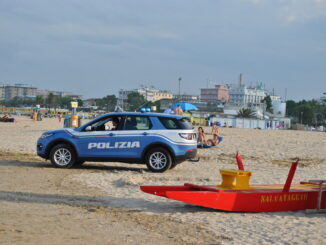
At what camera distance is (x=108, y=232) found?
6207 mm

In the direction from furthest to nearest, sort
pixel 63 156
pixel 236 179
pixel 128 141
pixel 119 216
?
pixel 63 156 < pixel 128 141 < pixel 236 179 < pixel 119 216

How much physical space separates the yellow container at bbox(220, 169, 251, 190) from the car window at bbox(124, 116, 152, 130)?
5010 mm

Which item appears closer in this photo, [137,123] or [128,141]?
[128,141]

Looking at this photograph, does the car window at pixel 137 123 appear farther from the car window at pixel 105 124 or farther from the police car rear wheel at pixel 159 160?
the police car rear wheel at pixel 159 160

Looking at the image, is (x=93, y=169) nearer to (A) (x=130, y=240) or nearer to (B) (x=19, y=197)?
(B) (x=19, y=197)

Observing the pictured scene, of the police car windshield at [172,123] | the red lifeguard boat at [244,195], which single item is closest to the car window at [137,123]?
the police car windshield at [172,123]

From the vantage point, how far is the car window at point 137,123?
12.8 m

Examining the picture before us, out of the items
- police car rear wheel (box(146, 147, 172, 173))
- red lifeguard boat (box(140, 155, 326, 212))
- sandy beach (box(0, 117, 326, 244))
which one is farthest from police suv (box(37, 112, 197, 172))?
red lifeguard boat (box(140, 155, 326, 212))

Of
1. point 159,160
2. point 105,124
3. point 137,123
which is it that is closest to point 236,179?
point 159,160

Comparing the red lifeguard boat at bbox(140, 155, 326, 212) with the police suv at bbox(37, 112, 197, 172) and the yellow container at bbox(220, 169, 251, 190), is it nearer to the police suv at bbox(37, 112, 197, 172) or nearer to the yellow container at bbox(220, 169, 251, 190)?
the yellow container at bbox(220, 169, 251, 190)

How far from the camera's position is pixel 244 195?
25.3ft

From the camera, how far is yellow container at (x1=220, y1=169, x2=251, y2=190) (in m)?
7.95

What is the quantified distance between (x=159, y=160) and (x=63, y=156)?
8.91ft

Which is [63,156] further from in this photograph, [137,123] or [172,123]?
[172,123]
